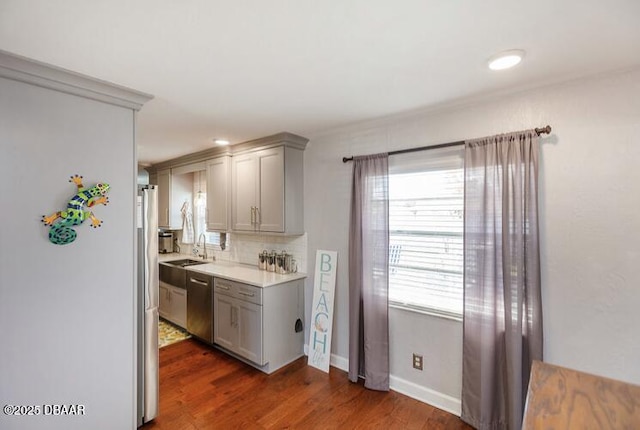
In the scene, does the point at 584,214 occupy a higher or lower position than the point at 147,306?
higher

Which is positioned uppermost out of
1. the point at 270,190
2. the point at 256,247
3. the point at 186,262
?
the point at 270,190

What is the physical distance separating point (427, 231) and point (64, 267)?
8.33 feet

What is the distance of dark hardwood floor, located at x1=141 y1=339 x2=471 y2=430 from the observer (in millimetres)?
2227

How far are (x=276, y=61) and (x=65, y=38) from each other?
3.29 feet

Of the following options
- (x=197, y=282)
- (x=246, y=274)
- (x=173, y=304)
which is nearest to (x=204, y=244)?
(x=173, y=304)

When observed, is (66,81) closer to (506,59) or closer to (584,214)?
(506,59)

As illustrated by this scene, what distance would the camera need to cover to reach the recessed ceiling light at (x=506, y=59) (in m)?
1.56

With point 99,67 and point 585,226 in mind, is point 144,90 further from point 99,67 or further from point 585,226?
point 585,226

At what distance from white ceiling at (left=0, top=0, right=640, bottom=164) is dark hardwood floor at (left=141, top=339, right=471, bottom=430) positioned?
2.41 meters

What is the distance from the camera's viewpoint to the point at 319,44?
58.4 inches

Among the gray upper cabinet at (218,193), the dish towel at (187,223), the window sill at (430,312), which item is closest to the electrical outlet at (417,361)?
the window sill at (430,312)

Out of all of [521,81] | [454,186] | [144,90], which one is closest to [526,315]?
[454,186]

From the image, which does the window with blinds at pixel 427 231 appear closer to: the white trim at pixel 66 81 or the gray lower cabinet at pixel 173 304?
the white trim at pixel 66 81

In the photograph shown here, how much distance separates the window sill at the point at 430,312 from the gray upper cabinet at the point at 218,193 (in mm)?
2227
